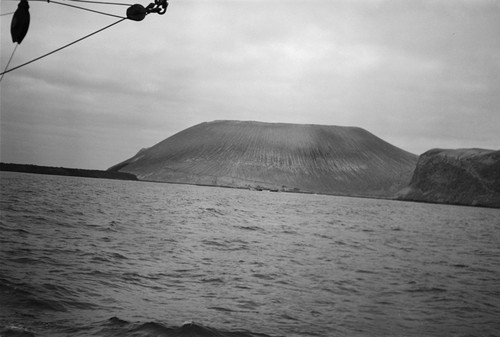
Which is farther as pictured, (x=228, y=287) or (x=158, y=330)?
(x=228, y=287)

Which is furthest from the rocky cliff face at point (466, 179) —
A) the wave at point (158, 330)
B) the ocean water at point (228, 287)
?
the wave at point (158, 330)

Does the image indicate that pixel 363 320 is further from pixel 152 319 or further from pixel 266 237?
pixel 266 237

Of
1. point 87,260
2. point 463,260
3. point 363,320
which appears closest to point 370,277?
point 363,320

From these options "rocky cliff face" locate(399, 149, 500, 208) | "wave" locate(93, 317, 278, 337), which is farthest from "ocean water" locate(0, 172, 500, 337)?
"rocky cliff face" locate(399, 149, 500, 208)

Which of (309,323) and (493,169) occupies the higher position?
(493,169)

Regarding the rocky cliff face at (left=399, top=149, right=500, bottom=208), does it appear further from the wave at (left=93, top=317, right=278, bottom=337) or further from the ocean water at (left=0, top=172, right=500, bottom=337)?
the wave at (left=93, top=317, right=278, bottom=337)

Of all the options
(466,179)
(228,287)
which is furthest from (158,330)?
(466,179)

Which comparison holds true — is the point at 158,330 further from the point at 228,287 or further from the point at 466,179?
the point at 466,179

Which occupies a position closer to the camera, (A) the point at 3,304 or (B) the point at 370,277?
(A) the point at 3,304
